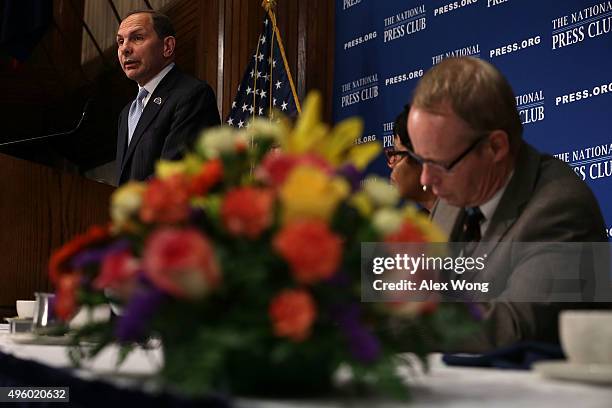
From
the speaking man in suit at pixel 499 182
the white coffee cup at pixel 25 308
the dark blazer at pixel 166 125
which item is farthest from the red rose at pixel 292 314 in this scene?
the dark blazer at pixel 166 125

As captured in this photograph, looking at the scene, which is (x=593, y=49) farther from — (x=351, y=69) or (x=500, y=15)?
(x=351, y=69)

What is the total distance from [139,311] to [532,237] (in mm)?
1106

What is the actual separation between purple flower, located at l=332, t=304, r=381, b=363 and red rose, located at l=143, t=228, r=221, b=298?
0.35 ft

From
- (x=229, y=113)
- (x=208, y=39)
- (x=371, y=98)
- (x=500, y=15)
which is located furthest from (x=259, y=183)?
(x=208, y=39)

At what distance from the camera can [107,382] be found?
80 cm

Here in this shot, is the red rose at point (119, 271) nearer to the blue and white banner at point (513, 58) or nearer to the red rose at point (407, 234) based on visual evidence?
the red rose at point (407, 234)

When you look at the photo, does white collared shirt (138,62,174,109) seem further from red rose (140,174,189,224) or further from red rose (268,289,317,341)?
red rose (268,289,317,341)

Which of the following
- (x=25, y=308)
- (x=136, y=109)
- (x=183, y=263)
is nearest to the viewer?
(x=183, y=263)

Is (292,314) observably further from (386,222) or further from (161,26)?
(161,26)

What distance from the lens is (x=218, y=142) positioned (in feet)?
2.57

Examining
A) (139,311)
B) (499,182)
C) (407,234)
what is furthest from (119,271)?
(499,182)

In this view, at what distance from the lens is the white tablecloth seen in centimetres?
70

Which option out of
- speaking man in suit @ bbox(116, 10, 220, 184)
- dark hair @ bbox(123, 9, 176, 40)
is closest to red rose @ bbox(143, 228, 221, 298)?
speaking man in suit @ bbox(116, 10, 220, 184)

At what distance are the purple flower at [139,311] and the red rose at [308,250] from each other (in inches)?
4.3
